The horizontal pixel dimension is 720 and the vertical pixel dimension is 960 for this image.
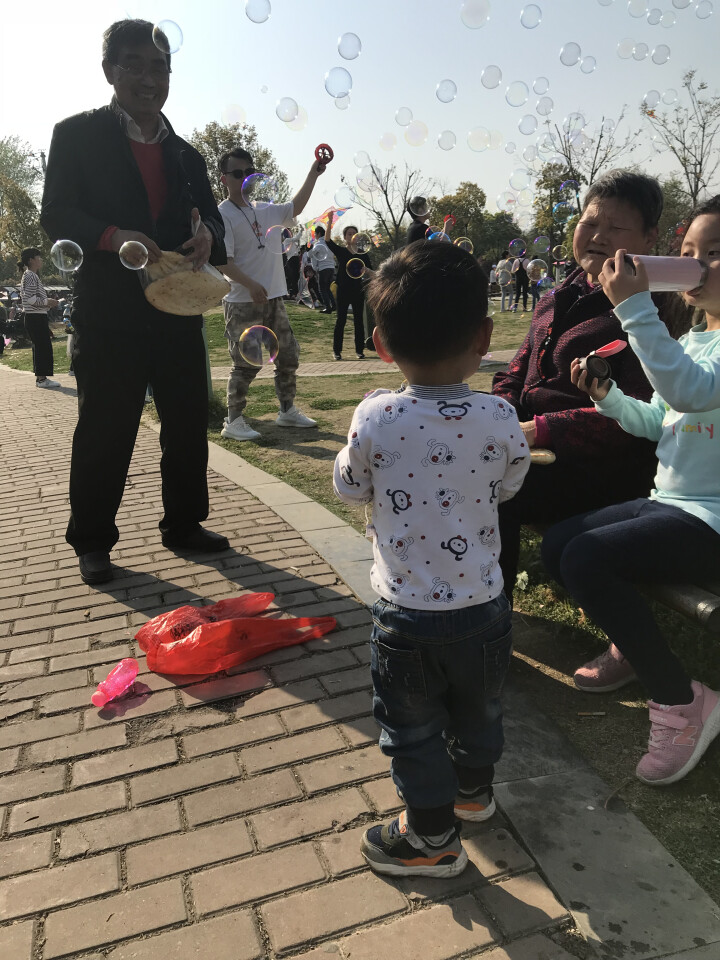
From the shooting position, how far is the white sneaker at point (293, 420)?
725cm

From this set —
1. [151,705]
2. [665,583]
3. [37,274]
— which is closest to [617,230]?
[665,583]

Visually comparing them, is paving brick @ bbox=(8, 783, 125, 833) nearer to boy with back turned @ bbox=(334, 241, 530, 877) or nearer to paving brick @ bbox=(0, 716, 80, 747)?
paving brick @ bbox=(0, 716, 80, 747)

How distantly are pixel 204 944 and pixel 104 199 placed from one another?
3.02 meters

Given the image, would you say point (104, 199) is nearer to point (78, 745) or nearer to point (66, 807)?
point (78, 745)

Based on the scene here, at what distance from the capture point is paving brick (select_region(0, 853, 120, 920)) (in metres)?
1.76

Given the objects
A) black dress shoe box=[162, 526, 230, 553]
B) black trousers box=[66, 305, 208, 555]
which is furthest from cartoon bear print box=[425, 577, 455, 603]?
black dress shoe box=[162, 526, 230, 553]

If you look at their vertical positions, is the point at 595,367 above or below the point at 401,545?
above

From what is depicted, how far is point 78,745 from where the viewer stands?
7.81 feet

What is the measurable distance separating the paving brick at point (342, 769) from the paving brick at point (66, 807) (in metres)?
0.54

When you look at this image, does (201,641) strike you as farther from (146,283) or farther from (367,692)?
(146,283)

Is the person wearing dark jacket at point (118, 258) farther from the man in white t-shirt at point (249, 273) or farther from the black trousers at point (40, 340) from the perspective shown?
the black trousers at point (40, 340)

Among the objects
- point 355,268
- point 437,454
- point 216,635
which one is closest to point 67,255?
point 216,635

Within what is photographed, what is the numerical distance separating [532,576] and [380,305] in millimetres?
2060

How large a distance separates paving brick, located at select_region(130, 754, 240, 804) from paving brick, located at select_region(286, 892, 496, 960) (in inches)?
27.0
